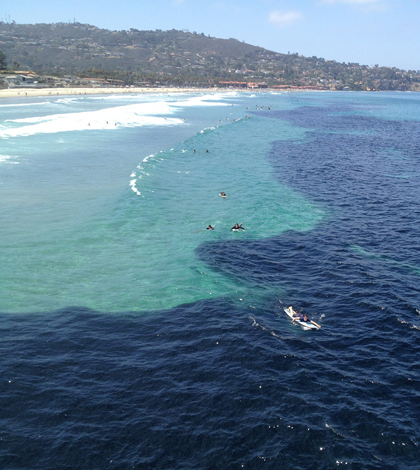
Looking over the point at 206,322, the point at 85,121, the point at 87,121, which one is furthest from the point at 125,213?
the point at 85,121

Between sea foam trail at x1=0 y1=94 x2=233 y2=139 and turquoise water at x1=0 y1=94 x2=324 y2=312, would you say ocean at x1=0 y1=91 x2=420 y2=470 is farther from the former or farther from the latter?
sea foam trail at x1=0 y1=94 x2=233 y2=139

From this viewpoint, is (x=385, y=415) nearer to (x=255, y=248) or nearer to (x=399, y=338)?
(x=399, y=338)

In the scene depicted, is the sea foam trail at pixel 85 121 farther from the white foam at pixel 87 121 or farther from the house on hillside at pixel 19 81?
the house on hillside at pixel 19 81

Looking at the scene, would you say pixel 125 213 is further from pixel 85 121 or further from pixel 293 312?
pixel 85 121

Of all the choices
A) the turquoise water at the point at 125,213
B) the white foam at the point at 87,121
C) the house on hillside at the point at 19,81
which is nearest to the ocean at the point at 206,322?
the turquoise water at the point at 125,213

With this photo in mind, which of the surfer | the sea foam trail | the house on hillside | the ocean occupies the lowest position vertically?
the ocean

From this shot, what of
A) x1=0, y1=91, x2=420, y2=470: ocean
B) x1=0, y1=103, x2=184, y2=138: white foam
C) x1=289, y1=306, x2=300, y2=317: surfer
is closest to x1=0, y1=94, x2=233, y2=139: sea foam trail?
x1=0, y1=103, x2=184, y2=138: white foam
